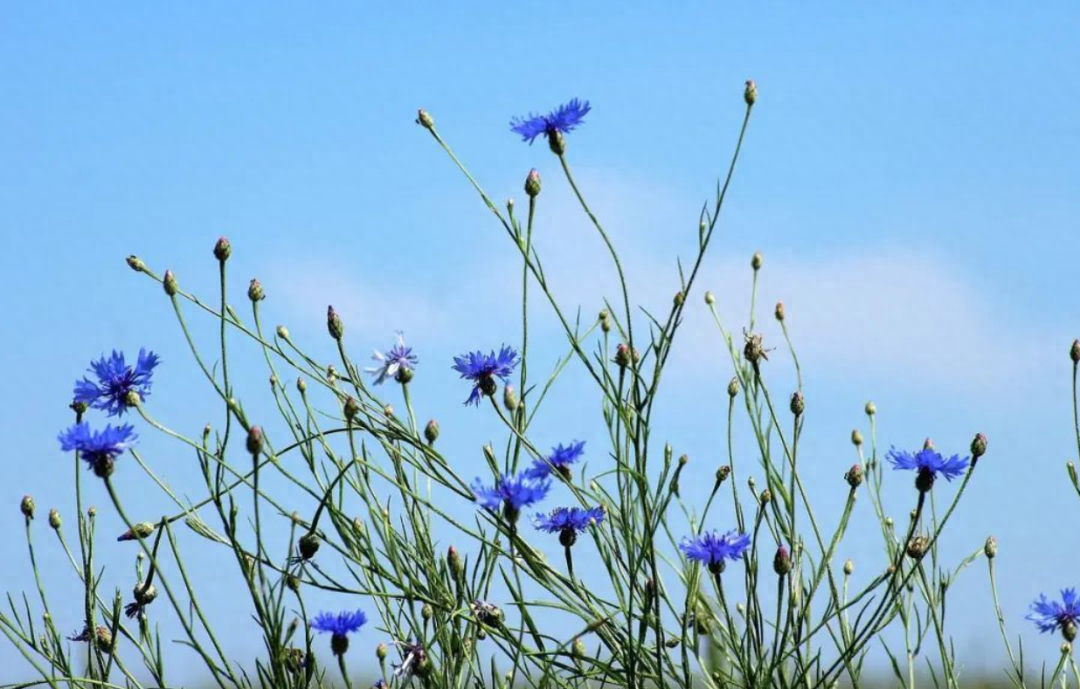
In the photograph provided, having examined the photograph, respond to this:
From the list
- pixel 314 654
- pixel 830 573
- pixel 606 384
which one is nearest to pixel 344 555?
pixel 314 654

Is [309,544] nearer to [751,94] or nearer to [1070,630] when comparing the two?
[751,94]

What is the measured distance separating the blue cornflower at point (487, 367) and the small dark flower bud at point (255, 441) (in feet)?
2.22

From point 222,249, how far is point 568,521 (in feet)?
2.92

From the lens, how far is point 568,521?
241cm

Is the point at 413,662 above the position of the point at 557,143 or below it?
below

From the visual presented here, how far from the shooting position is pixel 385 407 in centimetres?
264

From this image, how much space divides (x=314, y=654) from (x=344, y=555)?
20 cm

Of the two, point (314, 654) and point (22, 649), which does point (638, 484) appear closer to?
point (314, 654)

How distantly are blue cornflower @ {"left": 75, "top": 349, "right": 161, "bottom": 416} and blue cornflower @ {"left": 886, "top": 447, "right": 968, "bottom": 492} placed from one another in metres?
1.44

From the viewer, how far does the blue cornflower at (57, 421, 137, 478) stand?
6.57 feet

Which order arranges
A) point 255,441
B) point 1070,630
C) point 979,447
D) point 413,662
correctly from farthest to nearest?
point 1070,630
point 979,447
point 413,662
point 255,441

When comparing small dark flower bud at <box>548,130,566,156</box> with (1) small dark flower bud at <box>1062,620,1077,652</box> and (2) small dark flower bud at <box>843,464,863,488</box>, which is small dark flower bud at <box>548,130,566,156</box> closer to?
(2) small dark flower bud at <box>843,464,863,488</box>

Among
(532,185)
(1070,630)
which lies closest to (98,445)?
(532,185)

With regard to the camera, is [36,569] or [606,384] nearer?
[606,384]
